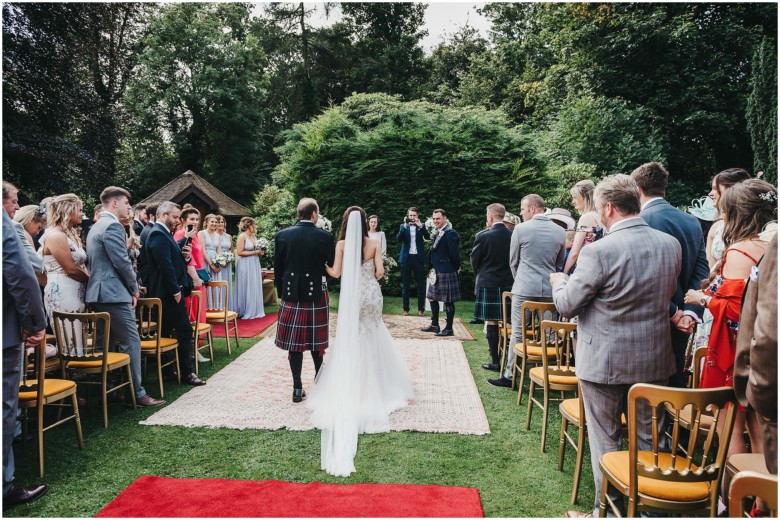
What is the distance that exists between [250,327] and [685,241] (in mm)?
7269

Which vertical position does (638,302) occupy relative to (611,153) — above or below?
below

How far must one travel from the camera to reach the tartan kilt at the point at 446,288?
8258 mm

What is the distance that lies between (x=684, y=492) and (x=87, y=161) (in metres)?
16.4

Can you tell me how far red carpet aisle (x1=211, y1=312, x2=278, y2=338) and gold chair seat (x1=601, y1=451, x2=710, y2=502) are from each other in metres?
6.60

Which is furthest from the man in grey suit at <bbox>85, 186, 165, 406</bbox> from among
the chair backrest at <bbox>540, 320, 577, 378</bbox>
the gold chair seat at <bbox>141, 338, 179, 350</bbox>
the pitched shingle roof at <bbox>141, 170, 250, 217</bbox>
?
the pitched shingle roof at <bbox>141, 170, 250, 217</bbox>

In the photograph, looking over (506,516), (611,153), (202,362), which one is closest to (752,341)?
(506,516)

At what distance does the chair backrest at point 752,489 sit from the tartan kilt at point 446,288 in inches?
263

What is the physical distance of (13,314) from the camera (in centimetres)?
305

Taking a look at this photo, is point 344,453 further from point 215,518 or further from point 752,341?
point 752,341

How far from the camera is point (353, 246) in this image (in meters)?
4.86

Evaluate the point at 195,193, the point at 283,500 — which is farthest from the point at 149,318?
the point at 195,193

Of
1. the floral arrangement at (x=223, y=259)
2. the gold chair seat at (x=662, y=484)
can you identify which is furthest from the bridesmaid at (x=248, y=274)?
the gold chair seat at (x=662, y=484)

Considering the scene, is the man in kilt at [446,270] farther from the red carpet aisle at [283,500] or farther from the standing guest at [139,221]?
the red carpet aisle at [283,500]

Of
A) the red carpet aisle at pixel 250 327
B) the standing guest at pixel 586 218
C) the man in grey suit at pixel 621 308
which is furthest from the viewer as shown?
the red carpet aisle at pixel 250 327
